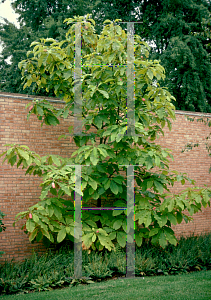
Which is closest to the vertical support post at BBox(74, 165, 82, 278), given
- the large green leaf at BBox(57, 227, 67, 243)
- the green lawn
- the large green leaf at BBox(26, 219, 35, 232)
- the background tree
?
the large green leaf at BBox(57, 227, 67, 243)

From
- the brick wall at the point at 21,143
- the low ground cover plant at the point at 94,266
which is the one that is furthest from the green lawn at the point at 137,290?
the brick wall at the point at 21,143

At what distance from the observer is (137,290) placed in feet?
15.6

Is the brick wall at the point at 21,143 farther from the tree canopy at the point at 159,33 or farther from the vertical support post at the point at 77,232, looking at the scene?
the tree canopy at the point at 159,33

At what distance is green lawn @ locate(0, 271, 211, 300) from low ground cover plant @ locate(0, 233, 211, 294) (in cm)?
27

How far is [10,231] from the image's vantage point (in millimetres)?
6277

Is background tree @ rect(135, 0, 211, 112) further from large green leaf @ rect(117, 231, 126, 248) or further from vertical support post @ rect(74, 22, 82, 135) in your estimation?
large green leaf @ rect(117, 231, 126, 248)

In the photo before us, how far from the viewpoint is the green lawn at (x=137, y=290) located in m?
4.46

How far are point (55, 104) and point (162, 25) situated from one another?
1132cm

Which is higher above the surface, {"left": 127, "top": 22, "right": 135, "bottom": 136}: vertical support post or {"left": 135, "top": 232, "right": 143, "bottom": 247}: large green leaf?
{"left": 127, "top": 22, "right": 135, "bottom": 136}: vertical support post

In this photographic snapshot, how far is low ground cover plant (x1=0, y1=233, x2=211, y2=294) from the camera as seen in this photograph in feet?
16.9

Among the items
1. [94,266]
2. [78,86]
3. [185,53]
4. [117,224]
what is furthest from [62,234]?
[185,53]

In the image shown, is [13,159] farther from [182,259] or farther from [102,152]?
[182,259]

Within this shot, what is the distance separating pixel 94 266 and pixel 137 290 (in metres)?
1.04

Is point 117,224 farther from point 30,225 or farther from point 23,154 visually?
point 23,154
